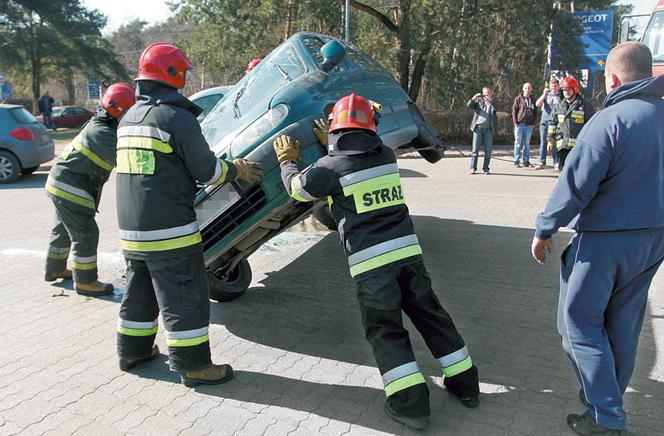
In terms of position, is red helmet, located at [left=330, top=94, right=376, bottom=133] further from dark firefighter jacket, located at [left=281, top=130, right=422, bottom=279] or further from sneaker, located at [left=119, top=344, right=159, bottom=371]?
sneaker, located at [left=119, top=344, right=159, bottom=371]

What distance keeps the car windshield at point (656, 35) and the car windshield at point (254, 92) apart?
330 inches

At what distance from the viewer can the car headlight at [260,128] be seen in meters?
3.97

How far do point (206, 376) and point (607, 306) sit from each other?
2.35 m

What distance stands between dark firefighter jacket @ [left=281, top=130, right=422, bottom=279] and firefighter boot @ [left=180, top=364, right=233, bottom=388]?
1.12m

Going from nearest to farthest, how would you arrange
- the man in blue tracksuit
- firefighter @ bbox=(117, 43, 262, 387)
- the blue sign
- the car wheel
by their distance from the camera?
the man in blue tracksuit, firefighter @ bbox=(117, 43, 262, 387), the car wheel, the blue sign

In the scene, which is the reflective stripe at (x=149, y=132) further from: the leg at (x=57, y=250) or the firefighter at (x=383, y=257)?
the leg at (x=57, y=250)

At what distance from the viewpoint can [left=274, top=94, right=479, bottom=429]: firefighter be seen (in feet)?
10.1

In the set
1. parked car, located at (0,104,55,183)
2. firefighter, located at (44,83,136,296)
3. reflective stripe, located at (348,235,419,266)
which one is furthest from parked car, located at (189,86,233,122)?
parked car, located at (0,104,55,183)

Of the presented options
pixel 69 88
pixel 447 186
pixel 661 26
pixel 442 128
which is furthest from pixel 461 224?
pixel 69 88

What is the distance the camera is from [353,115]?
314 centimetres

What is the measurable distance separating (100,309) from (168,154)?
6.94 feet

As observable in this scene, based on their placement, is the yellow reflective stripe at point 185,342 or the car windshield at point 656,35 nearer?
the yellow reflective stripe at point 185,342

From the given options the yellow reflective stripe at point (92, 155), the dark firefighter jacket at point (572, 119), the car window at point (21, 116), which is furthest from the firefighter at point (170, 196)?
the car window at point (21, 116)

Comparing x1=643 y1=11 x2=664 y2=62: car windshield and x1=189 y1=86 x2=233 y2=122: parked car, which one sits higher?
x1=643 y1=11 x2=664 y2=62: car windshield
